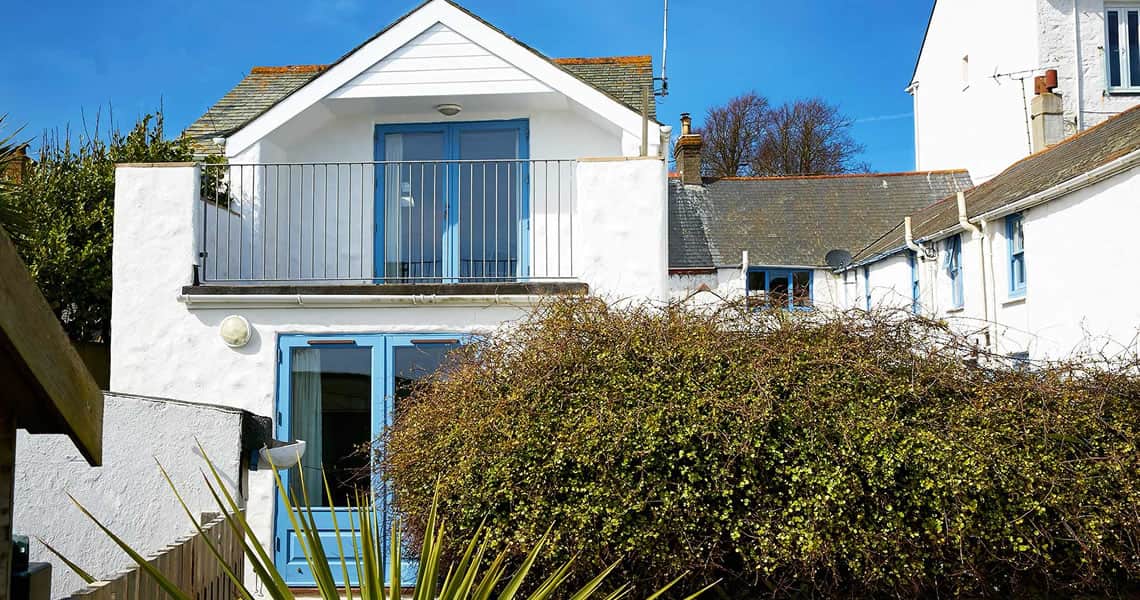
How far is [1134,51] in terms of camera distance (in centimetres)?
2314

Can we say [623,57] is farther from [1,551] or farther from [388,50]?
[1,551]

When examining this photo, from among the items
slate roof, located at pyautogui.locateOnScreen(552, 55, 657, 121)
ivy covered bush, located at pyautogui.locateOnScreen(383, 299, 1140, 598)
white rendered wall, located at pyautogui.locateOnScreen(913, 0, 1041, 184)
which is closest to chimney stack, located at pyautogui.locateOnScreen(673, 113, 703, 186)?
white rendered wall, located at pyautogui.locateOnScreen(913, 0, 1041, 184)

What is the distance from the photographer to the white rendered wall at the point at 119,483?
24.7 ft

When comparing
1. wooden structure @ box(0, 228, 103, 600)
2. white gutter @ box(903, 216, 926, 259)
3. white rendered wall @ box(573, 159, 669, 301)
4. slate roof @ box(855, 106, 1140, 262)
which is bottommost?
wooden structure @ box(0, 228, 103, 600)

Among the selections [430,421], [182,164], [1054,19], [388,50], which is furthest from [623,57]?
[1054,19]

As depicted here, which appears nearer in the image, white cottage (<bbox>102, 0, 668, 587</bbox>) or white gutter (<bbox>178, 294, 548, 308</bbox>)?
white gutter (<bbox>178, 294, 548, 308</bbox>)

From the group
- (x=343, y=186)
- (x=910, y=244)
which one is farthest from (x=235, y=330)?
(x=910, y=244)

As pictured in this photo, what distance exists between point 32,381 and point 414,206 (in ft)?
28.3

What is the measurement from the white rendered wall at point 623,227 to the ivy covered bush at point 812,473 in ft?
7.31

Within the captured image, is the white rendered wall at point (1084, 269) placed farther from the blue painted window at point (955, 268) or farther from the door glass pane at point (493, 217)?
the door glass pane at point (493, 217)

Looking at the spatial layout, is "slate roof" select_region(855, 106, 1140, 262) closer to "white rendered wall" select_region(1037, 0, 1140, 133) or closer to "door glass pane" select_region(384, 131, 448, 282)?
"white rendered wall" select_region(1037, 0, 1140, 133)

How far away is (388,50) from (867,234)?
17346 millimetres

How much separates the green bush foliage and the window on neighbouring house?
22114 millimetres

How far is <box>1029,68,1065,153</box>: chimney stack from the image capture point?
2166 cm
